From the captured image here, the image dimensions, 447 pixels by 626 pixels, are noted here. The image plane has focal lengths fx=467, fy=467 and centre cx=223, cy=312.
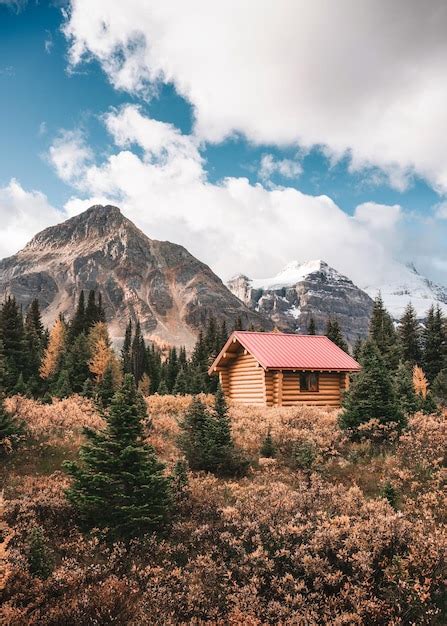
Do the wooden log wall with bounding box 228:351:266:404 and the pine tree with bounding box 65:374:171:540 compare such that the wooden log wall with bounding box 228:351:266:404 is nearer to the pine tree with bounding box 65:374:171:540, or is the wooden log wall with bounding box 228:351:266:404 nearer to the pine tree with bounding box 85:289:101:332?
the pine tree with bounding box 65:374:171:540

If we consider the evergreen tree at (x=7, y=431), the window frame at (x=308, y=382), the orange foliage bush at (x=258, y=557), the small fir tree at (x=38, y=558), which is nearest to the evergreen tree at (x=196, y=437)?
the orange foliage bush at (x=258, y=557)

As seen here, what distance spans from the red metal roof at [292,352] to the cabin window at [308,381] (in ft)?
2.51

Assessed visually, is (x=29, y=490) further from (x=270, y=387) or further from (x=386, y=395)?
(x=270, y=387)

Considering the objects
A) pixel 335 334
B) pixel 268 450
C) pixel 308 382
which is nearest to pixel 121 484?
pixel 268 450

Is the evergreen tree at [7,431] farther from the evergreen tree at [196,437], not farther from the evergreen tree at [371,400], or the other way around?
the evergreen tree at [371,400]

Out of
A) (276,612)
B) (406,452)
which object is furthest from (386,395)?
(276,612)

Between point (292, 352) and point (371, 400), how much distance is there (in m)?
13.4

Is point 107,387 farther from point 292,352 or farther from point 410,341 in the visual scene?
point 410,341

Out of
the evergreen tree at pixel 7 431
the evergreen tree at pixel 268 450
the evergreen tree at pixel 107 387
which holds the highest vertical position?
the evergreen tree at pixel 107 387

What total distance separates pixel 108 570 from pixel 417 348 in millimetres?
61133

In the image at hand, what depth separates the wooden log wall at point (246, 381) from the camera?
1147 inches

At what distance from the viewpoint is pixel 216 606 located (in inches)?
303

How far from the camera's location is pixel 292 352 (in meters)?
30.4

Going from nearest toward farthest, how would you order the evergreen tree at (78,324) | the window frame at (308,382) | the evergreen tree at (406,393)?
the evergreen tree at (406,393) < the window frame at (308,382) < the evergreen tree at (78,324)
